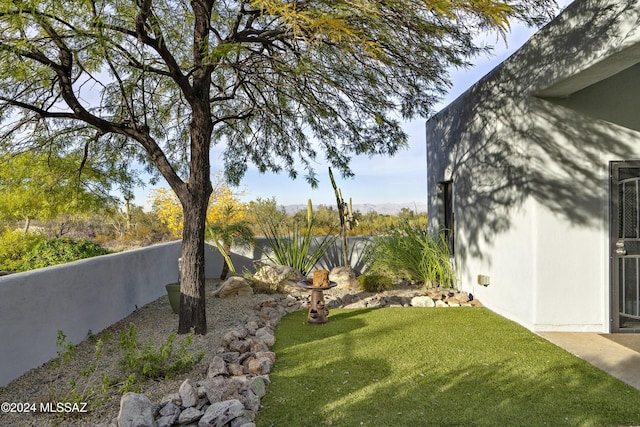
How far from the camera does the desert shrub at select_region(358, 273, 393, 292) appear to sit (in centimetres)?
767

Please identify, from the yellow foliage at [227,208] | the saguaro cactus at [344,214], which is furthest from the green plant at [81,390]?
the yellow foliage at [227,208]

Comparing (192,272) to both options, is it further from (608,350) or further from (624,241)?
(624,241)

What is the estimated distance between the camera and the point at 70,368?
4254mm

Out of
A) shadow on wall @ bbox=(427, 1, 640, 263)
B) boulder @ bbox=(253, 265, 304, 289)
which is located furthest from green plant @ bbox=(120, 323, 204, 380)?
shadow on wall @ bbox=(427, 1, 640, 263)

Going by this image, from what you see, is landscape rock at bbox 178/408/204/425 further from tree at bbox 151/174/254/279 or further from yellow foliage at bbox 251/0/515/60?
tree at bbox 151/174/254/279

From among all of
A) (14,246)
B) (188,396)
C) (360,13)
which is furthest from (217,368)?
(14,246)

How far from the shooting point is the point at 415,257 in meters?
7.72

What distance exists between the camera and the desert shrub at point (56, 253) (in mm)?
6801

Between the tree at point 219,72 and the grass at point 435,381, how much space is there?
1.90 meters

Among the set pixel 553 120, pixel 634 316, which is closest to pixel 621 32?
pixel 553 120

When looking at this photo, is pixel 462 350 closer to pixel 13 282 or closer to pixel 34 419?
pixel 34 419

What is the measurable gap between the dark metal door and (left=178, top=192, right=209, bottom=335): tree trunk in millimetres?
4606

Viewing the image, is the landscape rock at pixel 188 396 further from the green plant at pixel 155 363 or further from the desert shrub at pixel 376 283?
the desert shrub at pixel 376 283

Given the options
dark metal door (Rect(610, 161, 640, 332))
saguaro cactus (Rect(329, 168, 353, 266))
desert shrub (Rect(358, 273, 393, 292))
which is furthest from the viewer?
saguaro cactus (Rect(329, 168, 353, 266))
